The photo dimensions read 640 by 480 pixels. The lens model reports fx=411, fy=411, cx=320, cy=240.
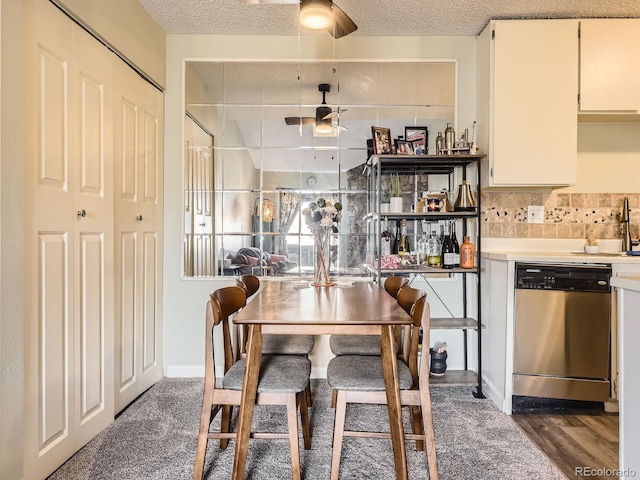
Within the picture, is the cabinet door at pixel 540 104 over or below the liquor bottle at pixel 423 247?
over

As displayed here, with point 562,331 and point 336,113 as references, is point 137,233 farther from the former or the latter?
point 562,331

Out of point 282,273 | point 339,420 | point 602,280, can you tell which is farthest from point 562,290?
point 282,273

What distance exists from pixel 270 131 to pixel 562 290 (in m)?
2.36

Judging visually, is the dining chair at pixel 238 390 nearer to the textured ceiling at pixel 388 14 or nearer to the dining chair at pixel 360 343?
the dining chair at pixel 360 343

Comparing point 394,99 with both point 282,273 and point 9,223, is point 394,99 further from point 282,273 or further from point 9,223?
point 9,223

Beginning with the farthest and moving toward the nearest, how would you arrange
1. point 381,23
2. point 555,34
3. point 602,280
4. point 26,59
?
point 381,23 → point 555,34 → point 602,280 → point 26,59

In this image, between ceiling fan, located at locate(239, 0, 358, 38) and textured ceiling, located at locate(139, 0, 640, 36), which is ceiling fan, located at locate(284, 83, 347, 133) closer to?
textured ceiling, located at locate(139, 0, 640, 36)

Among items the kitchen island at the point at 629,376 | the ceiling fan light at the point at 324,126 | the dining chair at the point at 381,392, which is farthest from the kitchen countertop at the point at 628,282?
the ceiling fan light at the point at 324,126

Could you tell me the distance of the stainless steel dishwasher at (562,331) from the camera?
8.38 feet

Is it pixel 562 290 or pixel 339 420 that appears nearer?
pixel 339 420

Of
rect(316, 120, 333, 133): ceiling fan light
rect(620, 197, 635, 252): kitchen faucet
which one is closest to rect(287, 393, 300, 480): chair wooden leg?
rect(316, 120, 333, 133): ceiling fan light

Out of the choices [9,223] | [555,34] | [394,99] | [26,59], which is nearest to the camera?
[9,223]

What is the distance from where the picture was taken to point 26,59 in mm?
1706

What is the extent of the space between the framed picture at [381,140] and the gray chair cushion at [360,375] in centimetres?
158
